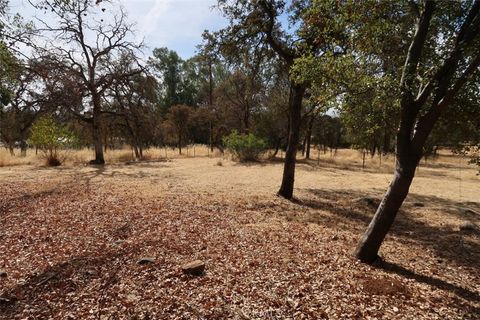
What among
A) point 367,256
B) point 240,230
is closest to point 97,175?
point 240,230

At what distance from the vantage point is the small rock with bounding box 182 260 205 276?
382 cm

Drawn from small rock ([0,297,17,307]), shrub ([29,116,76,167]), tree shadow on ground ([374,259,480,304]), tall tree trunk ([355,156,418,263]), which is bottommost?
tree shadow on ground ([374,259,480,304])

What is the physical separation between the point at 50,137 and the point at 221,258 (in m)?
12.9

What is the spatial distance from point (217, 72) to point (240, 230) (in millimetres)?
31014

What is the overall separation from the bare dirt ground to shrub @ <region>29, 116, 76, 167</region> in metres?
6.14

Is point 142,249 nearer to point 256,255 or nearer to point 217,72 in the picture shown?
point 256,255

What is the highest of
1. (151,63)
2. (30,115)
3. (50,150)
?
(151,63)

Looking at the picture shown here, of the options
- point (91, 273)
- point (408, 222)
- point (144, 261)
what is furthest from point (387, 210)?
point (91, 273)

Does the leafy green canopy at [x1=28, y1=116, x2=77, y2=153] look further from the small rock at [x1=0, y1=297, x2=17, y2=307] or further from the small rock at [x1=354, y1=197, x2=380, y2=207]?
the small rock at [x1=354, y1=197, x2=380, y2=207]

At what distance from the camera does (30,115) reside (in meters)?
16.7

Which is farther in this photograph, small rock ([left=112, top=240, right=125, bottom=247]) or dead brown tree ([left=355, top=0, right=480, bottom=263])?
small rock ([left=112, top=240, right=125, bottom=247])

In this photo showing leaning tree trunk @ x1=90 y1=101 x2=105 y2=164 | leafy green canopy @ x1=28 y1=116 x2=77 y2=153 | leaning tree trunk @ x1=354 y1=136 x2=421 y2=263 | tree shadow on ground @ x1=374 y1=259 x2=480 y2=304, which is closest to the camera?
tree shadow on ground @ x1=374 y1=259 x2=480 y2=304

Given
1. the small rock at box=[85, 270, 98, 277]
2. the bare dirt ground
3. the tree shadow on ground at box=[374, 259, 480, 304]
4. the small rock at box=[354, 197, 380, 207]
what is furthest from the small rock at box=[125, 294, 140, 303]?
the small rock at box=[354, 197, 380, 207]

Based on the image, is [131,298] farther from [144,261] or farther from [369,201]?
[369,201]
